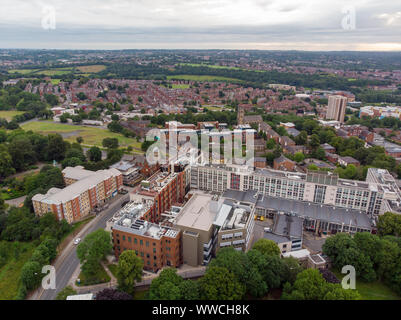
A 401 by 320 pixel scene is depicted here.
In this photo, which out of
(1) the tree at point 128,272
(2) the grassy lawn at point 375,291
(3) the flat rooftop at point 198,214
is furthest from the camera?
(3) the flat rooftop at point 198,214

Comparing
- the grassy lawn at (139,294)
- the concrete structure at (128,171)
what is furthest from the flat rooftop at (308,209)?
the grassy lawn at (139,294)

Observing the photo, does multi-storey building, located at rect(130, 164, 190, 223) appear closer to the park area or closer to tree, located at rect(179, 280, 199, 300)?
tree, located at rect(179, 280, 199, 300)

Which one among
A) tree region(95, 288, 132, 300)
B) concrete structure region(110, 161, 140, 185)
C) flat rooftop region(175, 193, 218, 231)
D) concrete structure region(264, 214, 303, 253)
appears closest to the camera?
tree region(95, 288, 132, 300)

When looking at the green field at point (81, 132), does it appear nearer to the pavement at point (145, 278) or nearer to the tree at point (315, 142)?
the tree at point (315, 142)

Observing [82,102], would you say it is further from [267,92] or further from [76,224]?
[76,224]

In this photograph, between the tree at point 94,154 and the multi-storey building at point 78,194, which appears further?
the tree at point 94,154

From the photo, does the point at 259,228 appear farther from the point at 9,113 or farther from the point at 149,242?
the point at 9,113

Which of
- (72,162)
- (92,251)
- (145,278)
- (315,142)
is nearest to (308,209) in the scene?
(145,278)

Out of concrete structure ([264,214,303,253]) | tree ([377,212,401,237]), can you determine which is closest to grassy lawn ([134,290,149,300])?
concrete structure ([264,214,303,253])
